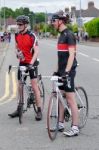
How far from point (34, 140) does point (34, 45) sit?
2.02 meters

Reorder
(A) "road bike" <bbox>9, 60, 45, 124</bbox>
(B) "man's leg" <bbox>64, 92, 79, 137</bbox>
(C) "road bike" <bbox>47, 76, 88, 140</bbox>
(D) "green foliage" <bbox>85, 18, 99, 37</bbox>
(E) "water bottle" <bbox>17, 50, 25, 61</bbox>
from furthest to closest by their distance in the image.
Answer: (D) "green foliage" <bbox>85, 18, 99, 37</bbox>, (E) "water bottle" <bbox>17, 50, 25, 61</bbox>, (A) "road bike" <bbox>9, 60, 45, 124</bbox>, (B) "man's leg" <bbox>64, 92, 79, 137</bbox>, (C) "road bike" <bbox>47, 76, 88, 140</bbox>

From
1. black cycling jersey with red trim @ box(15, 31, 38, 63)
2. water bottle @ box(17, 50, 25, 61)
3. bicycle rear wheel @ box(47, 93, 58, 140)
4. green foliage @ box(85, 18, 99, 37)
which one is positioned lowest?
green foliage @ box(85, 18, 99, 37)

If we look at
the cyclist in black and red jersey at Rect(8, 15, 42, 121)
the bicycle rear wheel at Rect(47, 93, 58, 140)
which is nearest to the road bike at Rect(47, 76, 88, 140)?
the bicycle rear wheel at Rect(47, 93, 58, 140)

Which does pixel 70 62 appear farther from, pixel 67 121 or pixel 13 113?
pixel 13 113

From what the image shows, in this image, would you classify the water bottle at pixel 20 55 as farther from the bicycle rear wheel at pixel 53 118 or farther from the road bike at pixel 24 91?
the bicycle rear wheel at pixel 53 118

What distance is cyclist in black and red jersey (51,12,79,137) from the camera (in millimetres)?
8062

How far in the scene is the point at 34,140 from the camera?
812cm

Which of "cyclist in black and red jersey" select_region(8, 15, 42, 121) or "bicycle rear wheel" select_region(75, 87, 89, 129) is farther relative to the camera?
"cyclist in black and red jersey" select_region(8, 15, 42, 121)

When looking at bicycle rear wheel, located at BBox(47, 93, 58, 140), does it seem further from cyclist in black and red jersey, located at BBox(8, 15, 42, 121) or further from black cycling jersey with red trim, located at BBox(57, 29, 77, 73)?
cyclist in black and red jersey, located at BBox(8, 15, 42, 121)

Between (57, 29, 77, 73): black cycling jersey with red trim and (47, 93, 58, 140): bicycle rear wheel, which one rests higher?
(57, 29, 77, 73): black cycling jersey with red trim

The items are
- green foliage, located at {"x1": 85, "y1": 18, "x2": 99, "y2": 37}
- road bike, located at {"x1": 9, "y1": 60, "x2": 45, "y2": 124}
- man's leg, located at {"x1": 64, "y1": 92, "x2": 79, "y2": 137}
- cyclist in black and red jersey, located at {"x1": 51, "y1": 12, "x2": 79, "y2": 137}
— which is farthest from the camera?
green foliage, located at {"x1": 85, "y1": 18, "x2": 99, "y2": 37}

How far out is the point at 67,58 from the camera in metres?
8.18

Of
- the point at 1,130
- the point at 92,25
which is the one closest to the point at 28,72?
the point at 1,130

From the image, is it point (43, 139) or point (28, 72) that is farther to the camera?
point (28, 72)
